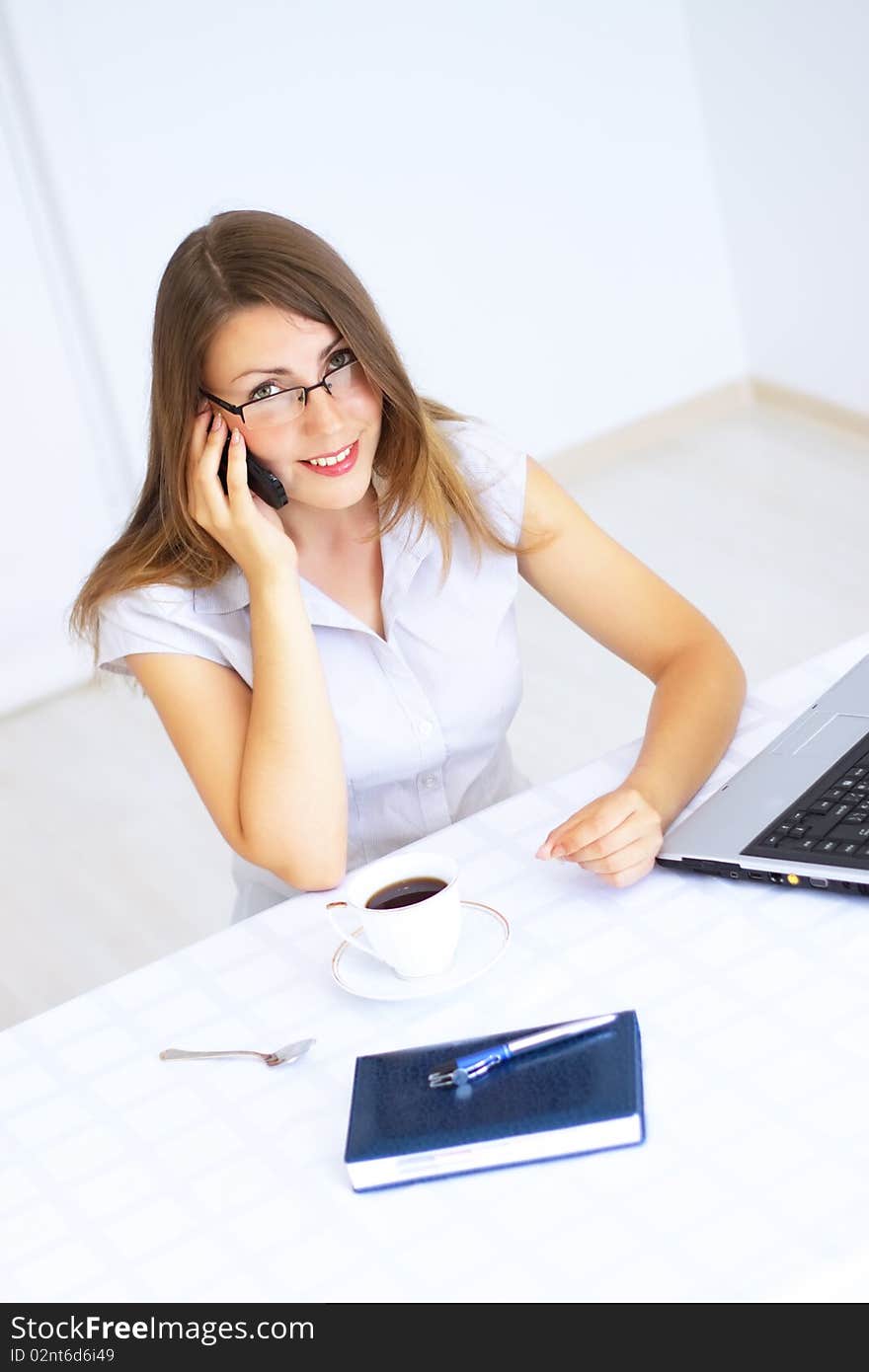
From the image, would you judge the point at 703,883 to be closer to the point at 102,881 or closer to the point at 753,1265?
the point at 753,1265

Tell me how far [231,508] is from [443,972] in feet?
1.79

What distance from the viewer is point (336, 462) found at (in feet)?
4.97

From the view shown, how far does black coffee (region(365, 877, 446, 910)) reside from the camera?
1190 millimetres

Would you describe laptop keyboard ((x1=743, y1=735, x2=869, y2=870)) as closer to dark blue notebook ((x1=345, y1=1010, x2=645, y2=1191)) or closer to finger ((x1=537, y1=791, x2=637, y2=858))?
finger ((x1=537, y1=791, x2=637, y2=858))

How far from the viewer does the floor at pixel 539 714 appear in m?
2.82

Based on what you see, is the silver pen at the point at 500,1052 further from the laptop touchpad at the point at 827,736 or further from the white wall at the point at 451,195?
the white wall at the point at 451,195

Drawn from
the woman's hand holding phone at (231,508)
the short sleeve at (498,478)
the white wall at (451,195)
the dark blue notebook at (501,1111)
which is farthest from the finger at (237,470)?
the white wall at (451,195)

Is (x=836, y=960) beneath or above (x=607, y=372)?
above

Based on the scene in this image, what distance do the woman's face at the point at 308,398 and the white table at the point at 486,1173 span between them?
40 cm

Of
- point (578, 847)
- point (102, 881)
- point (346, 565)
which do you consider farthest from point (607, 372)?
point (578, 847)

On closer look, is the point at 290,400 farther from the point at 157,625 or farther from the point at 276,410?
the point at 157,625

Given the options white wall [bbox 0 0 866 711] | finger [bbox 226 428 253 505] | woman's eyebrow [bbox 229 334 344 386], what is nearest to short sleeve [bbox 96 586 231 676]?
finger [bbox 226 428 253 505]
